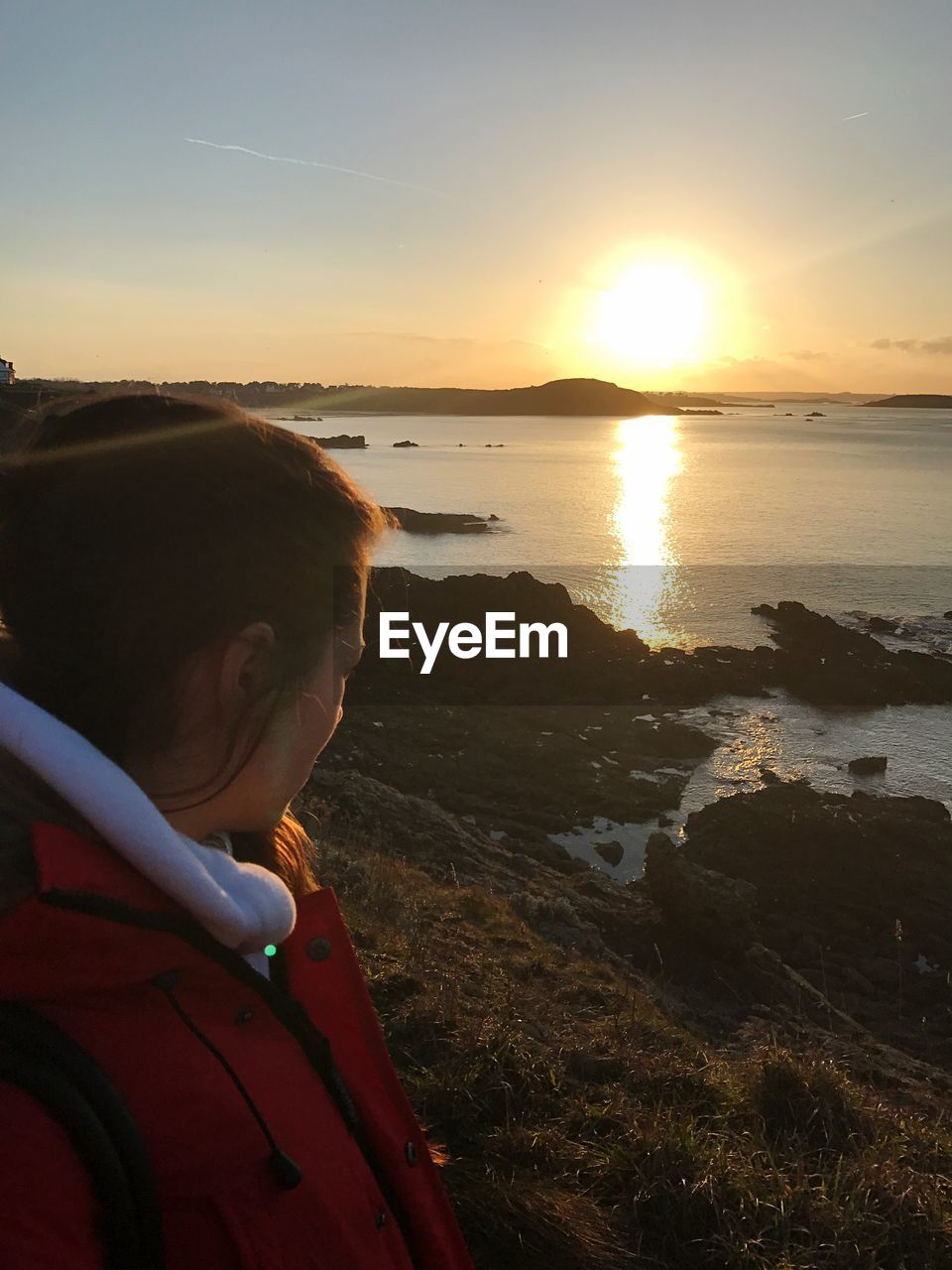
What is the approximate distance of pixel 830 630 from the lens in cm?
3262

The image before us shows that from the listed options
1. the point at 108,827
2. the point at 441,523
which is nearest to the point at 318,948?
the point at 108,827

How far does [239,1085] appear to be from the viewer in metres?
1.15

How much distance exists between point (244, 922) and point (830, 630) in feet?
113

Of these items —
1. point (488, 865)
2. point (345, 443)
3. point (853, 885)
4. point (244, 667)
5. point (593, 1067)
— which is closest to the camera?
point (244, 667)

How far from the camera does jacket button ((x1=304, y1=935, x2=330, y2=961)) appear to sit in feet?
4.84

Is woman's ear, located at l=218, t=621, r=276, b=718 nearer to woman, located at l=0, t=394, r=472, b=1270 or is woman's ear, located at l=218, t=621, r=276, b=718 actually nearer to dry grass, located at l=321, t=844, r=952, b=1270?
woman, located at l=0, t=394, r=472, b=1270

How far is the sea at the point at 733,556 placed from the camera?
73.8ft

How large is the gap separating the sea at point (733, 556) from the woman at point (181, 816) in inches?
15.8

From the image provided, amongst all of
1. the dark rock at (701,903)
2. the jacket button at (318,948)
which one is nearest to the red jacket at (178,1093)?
the jacket button at (318,948)

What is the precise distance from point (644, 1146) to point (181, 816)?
135 inches

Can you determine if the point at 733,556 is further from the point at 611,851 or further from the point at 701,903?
Result: the point at 701,903

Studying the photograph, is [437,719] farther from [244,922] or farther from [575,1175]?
[244,922]


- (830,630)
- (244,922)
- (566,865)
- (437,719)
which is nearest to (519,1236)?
(244,922)

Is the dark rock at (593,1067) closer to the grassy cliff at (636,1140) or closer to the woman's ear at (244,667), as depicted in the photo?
the grassy cliff at (636,1140)
